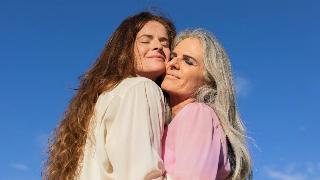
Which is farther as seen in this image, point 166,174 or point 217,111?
point 217,111

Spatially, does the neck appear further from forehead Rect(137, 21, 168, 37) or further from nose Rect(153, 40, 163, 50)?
forehead Rect(137, 21, 168, 37)

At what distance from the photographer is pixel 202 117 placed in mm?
5477

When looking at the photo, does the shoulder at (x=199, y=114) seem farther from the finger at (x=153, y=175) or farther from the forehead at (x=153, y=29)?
the forehead at (x=153, y=29)

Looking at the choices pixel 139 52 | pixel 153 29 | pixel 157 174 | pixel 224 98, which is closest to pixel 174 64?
pixel 139 52

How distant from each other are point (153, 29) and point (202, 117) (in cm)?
140

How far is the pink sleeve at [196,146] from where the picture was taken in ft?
16.9

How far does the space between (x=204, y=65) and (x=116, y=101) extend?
118cm

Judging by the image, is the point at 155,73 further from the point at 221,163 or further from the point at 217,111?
the point at 221,163

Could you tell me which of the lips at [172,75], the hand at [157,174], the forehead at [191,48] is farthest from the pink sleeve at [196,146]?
the forehead at [191,48]

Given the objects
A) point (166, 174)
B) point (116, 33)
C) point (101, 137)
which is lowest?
point (166, 174)

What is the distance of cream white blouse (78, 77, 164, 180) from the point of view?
5.10m

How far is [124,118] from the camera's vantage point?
525cm

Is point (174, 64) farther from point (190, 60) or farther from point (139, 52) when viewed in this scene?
point (139, 52)

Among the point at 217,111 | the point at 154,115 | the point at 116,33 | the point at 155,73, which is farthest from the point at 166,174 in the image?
the point at 116,33
